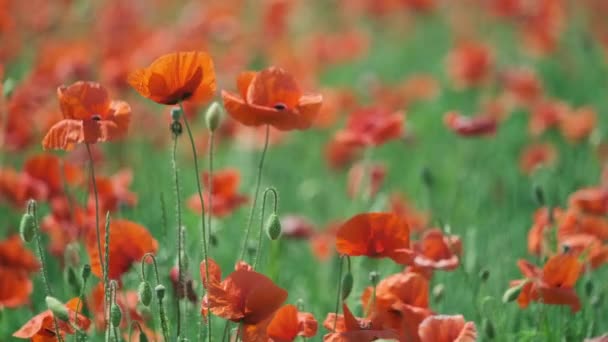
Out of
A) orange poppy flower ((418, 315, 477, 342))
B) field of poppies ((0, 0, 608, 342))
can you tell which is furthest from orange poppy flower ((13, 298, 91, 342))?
orange poppy flower ((418, 315, 477, 342))

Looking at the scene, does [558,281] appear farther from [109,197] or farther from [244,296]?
[109,197]

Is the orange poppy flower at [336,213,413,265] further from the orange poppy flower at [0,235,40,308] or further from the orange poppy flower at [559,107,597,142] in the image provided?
the orange poppy flower at [559,107,597,142]

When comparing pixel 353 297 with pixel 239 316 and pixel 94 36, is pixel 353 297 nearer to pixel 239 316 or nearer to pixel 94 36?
pixel 239 316

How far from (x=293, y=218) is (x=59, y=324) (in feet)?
5.01

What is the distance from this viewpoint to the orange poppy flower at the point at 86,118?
→ 6.13ft

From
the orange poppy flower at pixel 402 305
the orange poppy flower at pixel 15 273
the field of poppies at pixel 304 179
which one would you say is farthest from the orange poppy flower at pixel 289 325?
the orange poppy flower at pixel 15 273

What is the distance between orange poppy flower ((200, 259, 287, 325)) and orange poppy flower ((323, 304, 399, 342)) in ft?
0.45

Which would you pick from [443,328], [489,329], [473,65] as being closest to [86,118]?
[443,328]

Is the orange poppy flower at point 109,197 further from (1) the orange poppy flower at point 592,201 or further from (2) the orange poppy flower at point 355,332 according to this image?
(1) the orange poppy flower at point 592,201

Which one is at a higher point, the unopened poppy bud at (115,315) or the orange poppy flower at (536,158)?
the unopened poppy bud at (115,315)

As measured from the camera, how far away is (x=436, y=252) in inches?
85.4

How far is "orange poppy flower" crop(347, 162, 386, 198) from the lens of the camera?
2.96m

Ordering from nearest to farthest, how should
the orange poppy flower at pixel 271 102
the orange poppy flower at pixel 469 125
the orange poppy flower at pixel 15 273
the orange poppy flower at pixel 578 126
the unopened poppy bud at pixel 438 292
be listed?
the orange poppy flower at pixel 271 102, the unopened poppy bud at pixel 438 292, the orange poppy flower at pixel 15 273, the orange poppy flower at pixel 469 125, the orange poppy flower at pixel 578 126

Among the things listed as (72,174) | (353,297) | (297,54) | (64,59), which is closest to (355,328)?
(353,297)
